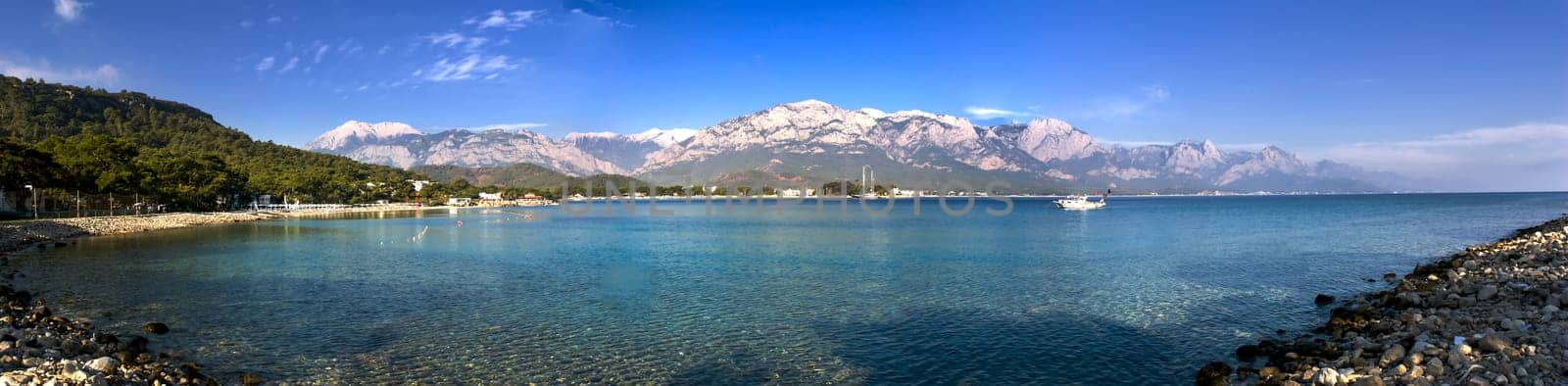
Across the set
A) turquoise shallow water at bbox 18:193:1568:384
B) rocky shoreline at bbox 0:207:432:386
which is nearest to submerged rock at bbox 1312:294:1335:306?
turquoise shallow water at bbox 18:193:1568:384

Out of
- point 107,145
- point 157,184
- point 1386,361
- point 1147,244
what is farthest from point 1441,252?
point 157,184

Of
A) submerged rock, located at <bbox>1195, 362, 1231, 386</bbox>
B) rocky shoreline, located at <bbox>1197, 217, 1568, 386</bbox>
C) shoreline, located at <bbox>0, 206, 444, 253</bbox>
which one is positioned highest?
shoreline, located at <bbox>0, 206, 444, 253</bbox>

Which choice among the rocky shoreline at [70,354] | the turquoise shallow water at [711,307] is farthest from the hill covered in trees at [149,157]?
the rocky shoreline at [70,354]

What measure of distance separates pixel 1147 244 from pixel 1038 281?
73.6 feet

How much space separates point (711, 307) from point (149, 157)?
101 metres

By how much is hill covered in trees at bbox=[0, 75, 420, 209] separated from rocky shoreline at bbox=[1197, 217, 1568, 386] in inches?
3058

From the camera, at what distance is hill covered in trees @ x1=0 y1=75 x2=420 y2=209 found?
61844 millimetres

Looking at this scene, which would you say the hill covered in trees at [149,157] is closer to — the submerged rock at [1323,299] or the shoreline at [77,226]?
the shoreline at [77,226]

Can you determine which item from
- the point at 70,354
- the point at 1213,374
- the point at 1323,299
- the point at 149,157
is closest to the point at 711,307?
the point at 1213,374

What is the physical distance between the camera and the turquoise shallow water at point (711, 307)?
1427cm

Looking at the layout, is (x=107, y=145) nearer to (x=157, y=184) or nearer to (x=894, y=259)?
(x=157, y=184)

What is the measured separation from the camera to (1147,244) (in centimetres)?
4478

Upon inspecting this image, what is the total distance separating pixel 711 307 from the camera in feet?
69.3

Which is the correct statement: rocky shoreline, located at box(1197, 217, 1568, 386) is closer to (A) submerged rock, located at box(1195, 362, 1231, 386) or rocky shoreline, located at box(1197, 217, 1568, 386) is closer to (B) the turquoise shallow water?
(A) submerged rock, located at box(1195, 362, 1231, 386)
